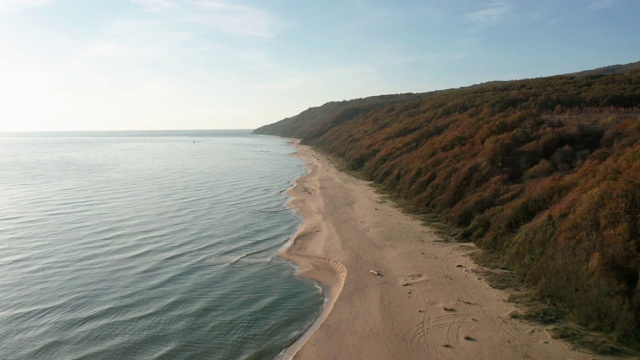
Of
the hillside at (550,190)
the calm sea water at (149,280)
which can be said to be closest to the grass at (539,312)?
the hillside at (550,190)

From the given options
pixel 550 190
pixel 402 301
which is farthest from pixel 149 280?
pixel 550 190

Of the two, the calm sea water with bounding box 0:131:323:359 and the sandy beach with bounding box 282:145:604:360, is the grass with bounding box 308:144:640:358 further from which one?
the calm sea water with bounding box 0:131:323:359

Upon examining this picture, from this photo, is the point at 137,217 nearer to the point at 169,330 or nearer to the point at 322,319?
the point at 169,330

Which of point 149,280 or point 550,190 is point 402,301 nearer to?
point 550,190

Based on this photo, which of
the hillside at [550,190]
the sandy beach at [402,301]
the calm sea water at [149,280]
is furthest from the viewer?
the calm sea water at [149,280]

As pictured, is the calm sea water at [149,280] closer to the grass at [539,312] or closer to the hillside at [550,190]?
the grass at [539,312]

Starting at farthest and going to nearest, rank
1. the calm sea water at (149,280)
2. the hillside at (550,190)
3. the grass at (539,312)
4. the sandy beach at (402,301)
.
A: 1. the calm sea water at (149,280)
2. the hillside at (550,190)
3. the sandy beach at (402,301)
4. the grass at (539,312)

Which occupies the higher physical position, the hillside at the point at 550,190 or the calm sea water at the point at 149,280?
the hillside at the point at 550,190

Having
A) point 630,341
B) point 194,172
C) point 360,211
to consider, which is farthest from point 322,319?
point 194,172
